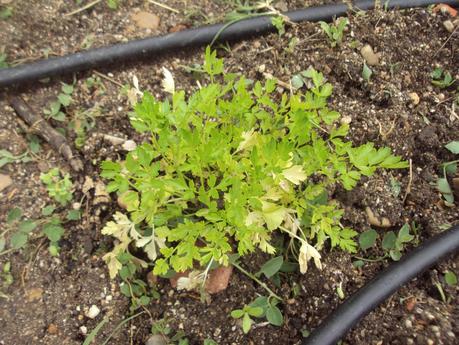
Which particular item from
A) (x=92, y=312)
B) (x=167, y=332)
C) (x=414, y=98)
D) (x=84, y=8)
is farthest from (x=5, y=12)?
(x=414, y=98)

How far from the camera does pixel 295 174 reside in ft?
4.74

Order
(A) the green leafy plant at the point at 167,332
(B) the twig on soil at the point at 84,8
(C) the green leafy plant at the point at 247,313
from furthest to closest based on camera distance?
(B) the twig on soil at the point at 84,8
(A) the green leafy plant at the point at 167,332
(C) the green leafy plant at the point at 247,313

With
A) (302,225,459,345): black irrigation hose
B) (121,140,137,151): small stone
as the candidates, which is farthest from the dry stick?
(302,225,459,345): black irrigation hose

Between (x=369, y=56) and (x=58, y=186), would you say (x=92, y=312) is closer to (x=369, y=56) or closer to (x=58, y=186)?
(x=58, y=186)

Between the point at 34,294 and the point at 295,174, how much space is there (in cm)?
108

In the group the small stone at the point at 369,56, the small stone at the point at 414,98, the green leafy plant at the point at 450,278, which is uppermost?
the small stone at the point at 369,56

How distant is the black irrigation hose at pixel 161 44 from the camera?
7.08ft

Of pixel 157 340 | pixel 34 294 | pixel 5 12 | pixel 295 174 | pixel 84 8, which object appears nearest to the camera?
pixel 295 174

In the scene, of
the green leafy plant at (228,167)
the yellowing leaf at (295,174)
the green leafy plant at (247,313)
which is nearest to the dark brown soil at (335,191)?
the green leafy plant at (247,313)

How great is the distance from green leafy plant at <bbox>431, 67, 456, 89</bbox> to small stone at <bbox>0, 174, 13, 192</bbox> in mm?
1838

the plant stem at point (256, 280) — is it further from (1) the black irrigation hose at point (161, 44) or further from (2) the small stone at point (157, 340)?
(1) the black irrigation hose at point (161, 44)

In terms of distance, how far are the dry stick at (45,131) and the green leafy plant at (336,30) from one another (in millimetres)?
1207

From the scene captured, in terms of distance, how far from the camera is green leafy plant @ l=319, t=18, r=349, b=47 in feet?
7.10

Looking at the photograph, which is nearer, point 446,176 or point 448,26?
point 446,176
